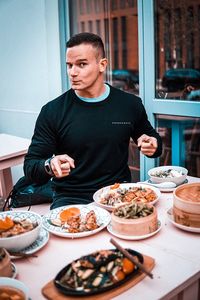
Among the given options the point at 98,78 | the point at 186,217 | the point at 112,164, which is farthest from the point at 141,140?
the point at 186,217

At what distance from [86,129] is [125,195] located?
49 centimetres

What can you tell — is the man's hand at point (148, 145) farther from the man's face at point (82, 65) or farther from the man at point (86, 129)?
the man's face at point (82, 65)

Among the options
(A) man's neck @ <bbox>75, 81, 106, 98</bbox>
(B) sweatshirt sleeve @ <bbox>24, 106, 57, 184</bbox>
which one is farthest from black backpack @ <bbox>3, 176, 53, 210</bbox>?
(A) man's neck @ <bbox>75, 81, 106, 98</bbox>

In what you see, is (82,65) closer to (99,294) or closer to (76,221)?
(76,221)

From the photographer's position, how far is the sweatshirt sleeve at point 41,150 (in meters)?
1.86

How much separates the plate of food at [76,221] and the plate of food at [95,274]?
26 cm

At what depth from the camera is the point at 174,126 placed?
3.01 meters

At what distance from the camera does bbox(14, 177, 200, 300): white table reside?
3.50 feet

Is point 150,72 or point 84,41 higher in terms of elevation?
point 84,41

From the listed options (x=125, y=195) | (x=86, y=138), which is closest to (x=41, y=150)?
(x=86, y=138)

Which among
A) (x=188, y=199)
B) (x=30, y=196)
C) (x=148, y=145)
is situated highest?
(x=148, y=145)

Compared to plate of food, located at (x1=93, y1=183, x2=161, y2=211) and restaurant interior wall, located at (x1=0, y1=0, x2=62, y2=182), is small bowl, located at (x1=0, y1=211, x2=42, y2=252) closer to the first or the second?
plate of food, located at (x1=93, y1=183, x2=161, y2=211)

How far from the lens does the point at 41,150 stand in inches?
77.3

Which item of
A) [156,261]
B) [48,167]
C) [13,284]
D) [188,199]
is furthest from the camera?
[48,167]
